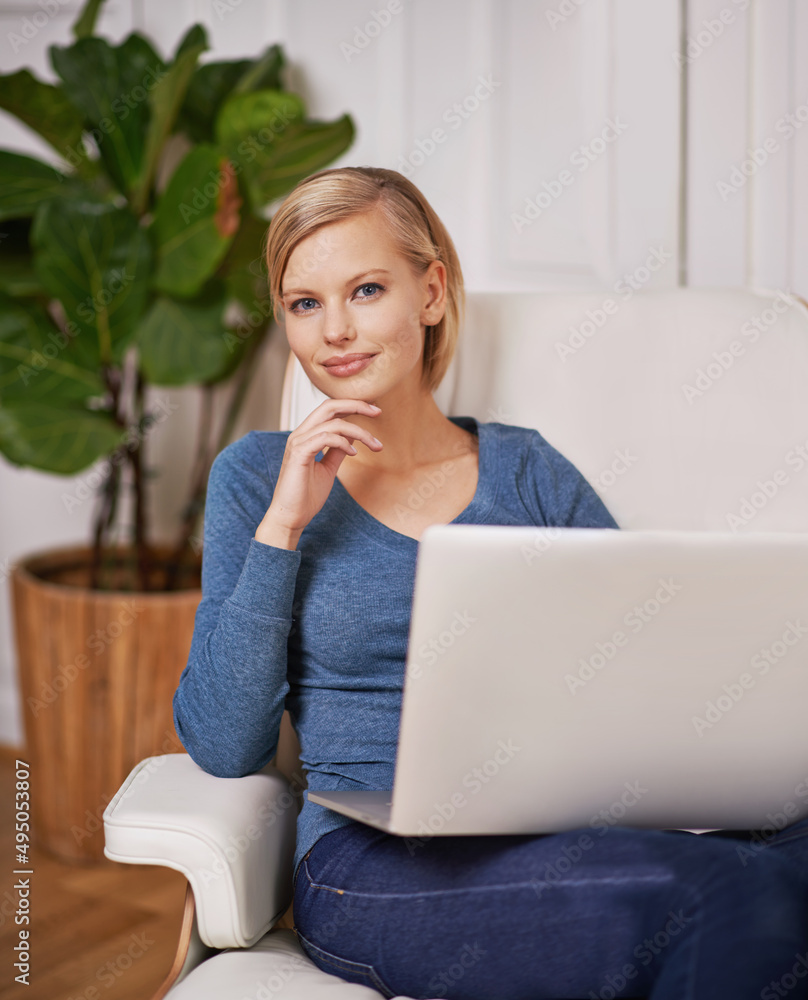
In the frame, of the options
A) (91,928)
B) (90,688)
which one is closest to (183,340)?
(90,688)

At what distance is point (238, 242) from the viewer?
1994 mm

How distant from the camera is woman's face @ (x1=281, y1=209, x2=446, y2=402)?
114 centimetres

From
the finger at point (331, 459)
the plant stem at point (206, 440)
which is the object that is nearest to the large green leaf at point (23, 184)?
the plant stem at point (206, 440)

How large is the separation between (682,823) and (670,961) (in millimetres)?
131

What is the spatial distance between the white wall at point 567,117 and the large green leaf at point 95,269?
0.43 meters

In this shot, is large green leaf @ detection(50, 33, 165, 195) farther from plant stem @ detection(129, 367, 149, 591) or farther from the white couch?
the white couch

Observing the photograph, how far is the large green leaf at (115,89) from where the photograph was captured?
1.91 m

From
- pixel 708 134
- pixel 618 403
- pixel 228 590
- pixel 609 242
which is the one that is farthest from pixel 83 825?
pixel 708 134

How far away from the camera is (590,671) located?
74cm

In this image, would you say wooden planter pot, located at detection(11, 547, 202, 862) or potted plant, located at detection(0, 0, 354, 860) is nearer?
potted plant, located at detection(0, 0, 354, 860)

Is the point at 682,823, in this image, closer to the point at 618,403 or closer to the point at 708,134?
the point at 618,403

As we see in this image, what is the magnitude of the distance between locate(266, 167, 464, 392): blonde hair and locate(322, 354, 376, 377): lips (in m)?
0.14

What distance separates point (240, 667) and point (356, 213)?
53 centimetres

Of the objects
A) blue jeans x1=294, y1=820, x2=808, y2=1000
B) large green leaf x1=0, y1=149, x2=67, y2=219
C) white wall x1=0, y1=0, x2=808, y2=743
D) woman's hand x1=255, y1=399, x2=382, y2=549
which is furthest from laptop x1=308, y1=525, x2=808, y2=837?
large green leaf x1=0, y1=149, x2=67, y2=219
